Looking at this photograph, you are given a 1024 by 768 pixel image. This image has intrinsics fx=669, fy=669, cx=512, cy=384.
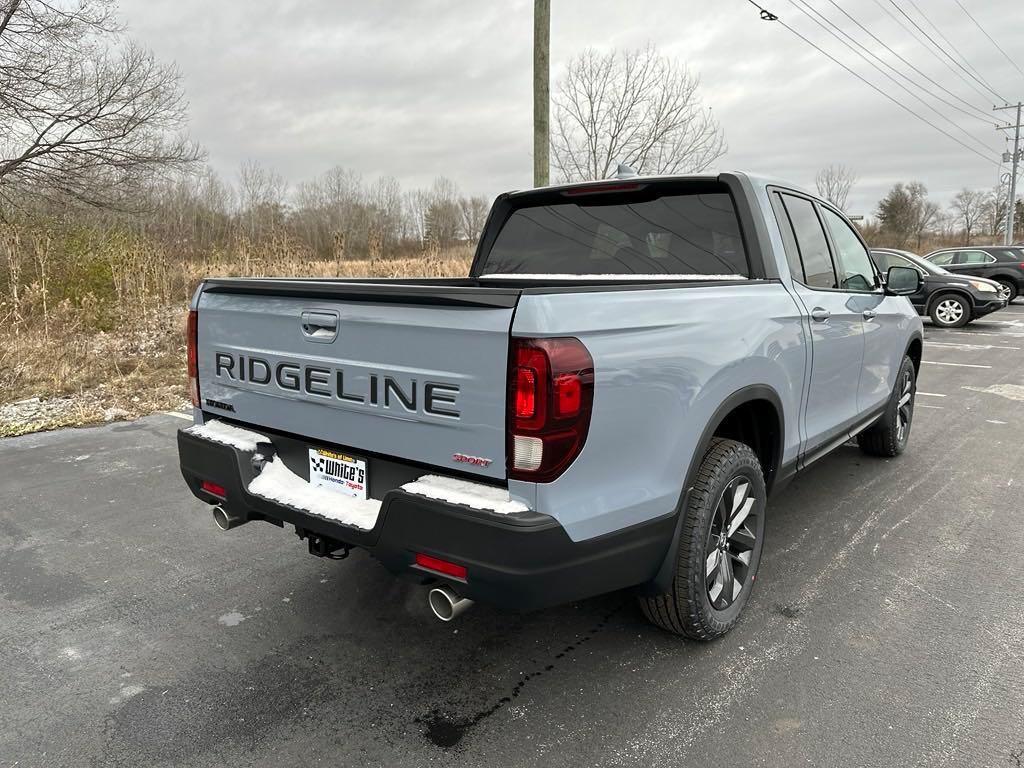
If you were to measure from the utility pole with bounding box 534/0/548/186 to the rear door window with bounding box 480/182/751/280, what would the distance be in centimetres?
590

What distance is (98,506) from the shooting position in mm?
4359

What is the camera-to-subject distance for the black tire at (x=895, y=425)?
16.5 feet

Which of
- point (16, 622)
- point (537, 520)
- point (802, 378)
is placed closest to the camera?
point (537, 520)

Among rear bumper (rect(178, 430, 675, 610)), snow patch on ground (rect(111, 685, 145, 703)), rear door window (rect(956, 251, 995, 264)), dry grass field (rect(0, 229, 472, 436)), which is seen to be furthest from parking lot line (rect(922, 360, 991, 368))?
snow patch on ground (rect(111, 685, 145, 703))

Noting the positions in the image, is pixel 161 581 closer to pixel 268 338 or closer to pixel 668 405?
pixel 268 338

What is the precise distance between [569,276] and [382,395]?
5.35 ft

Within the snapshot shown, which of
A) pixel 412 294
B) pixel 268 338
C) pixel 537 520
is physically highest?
pixel 412 294

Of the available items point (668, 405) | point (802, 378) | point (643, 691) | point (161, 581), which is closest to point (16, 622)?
point (161, 581)

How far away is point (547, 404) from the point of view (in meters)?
1.92

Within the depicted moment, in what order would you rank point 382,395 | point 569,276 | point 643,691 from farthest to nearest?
1. point 569,276
2. point 643,691
3. point 382,395

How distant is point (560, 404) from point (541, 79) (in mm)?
8352

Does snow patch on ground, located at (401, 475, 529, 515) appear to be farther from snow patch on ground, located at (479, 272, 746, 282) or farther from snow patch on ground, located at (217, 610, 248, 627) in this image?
snow patch on ground, located at (479, 272, 746, 282)

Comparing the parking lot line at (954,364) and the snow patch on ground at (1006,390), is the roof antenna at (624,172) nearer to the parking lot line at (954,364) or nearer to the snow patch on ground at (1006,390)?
the snow patch on ground at (1006,390)

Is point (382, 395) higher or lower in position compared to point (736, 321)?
lower
